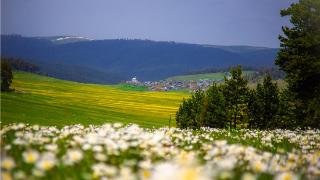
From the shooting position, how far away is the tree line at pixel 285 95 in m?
30.6

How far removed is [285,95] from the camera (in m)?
57.5

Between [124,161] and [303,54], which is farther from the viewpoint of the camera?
[303,54]

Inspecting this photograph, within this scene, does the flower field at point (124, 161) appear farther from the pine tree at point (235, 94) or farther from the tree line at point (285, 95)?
the pine tree at point (235, 94)

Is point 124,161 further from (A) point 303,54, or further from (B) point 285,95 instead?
(B) point 285,95

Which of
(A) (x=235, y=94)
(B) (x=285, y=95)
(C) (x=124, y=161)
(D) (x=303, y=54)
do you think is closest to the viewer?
(C) (x=124, y=161)

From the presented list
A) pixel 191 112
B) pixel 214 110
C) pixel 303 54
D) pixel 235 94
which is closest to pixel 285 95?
pixel 235 94

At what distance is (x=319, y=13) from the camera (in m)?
31.3

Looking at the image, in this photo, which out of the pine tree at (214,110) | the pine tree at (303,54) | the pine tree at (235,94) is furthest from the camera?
the pine tree at (214,110)

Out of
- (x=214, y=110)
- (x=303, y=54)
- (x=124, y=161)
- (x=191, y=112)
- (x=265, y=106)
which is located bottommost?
(x=191, y=112)

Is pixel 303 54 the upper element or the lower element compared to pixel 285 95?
upper

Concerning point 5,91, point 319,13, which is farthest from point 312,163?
point 5,91

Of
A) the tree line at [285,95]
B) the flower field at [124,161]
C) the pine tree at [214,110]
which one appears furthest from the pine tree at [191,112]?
the flower field at [124,161]

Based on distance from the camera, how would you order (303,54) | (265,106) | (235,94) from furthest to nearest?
(235,94) < (265,106) < (303,54)

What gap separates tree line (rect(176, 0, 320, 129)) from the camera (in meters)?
30.6
